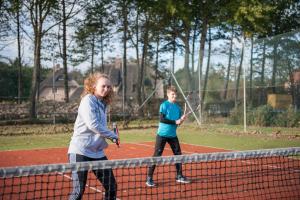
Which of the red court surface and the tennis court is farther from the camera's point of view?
the red court surface

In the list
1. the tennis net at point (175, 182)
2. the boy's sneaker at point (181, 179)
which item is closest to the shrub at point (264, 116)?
the tennis net at point (175, 182)

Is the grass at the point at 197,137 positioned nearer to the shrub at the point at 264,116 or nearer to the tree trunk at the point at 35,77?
A: the shrub at the point at 264,116

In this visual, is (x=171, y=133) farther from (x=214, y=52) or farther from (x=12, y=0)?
(x=12, y=0)

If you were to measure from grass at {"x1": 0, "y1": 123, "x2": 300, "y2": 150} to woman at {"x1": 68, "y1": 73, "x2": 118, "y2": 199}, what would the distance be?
31.7ft

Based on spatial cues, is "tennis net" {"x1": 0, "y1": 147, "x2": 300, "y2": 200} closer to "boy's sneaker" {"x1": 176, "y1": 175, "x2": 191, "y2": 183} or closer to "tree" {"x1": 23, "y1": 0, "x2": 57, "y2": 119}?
"boy's sneaker" {"x1": 176, "y1": 175, "x2": 191, "y2": 183}

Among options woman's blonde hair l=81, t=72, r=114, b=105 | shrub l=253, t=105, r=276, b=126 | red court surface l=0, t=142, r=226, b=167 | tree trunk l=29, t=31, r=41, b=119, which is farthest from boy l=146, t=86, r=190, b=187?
tree trunk l=29, t=31, r=41, b=119

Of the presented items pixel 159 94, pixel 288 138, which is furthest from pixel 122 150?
pixel 159 94

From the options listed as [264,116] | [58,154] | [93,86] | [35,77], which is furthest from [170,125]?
[35,77]

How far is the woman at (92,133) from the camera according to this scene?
4496 millimetres

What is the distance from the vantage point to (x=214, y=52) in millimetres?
24172

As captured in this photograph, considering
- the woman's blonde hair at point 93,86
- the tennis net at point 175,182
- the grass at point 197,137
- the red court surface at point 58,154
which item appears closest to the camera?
the tennis net at point 175,182

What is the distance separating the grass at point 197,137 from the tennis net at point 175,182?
17.0 feet

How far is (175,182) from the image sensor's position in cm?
800

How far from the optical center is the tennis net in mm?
4078
